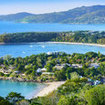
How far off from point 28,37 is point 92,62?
1904cm

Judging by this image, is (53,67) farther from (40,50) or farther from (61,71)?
(40,50)

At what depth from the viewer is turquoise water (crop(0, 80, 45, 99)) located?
12.2 m

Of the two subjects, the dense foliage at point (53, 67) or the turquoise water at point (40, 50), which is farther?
the turquoise water at point (40, 50)

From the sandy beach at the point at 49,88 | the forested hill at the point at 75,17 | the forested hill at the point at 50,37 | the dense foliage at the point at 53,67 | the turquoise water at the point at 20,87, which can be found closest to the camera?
the sandy beach at the point at 49,88

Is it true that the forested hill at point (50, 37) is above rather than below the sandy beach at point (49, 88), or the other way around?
above

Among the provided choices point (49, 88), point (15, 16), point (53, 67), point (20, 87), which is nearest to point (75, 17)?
point (15, 16)

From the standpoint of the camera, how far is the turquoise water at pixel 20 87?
39.9 feet

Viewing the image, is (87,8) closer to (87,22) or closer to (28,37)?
(87,22)

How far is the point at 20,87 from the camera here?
13.1 meters

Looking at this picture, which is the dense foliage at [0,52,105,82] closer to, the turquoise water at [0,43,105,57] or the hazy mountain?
the turquoise water at [0,43,105,57]

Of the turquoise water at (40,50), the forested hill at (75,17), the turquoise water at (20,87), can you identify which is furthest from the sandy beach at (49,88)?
the forested hill at (75,17)

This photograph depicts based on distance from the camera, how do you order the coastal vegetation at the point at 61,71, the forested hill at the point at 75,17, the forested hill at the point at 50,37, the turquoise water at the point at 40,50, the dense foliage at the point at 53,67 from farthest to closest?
the forested hill at the point at 75,17 → the forested hill at the point at 50,37 → the turquoise water at the point at 40,50 → the dense foliage at the point at 53,67 → the coastal vegetation at the point at 61,71

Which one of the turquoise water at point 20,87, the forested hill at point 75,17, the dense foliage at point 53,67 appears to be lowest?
the turquoise water at point 20,87

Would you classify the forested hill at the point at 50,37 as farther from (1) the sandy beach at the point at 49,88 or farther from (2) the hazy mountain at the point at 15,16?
(2) the hazy mountain at the point at 15,16
